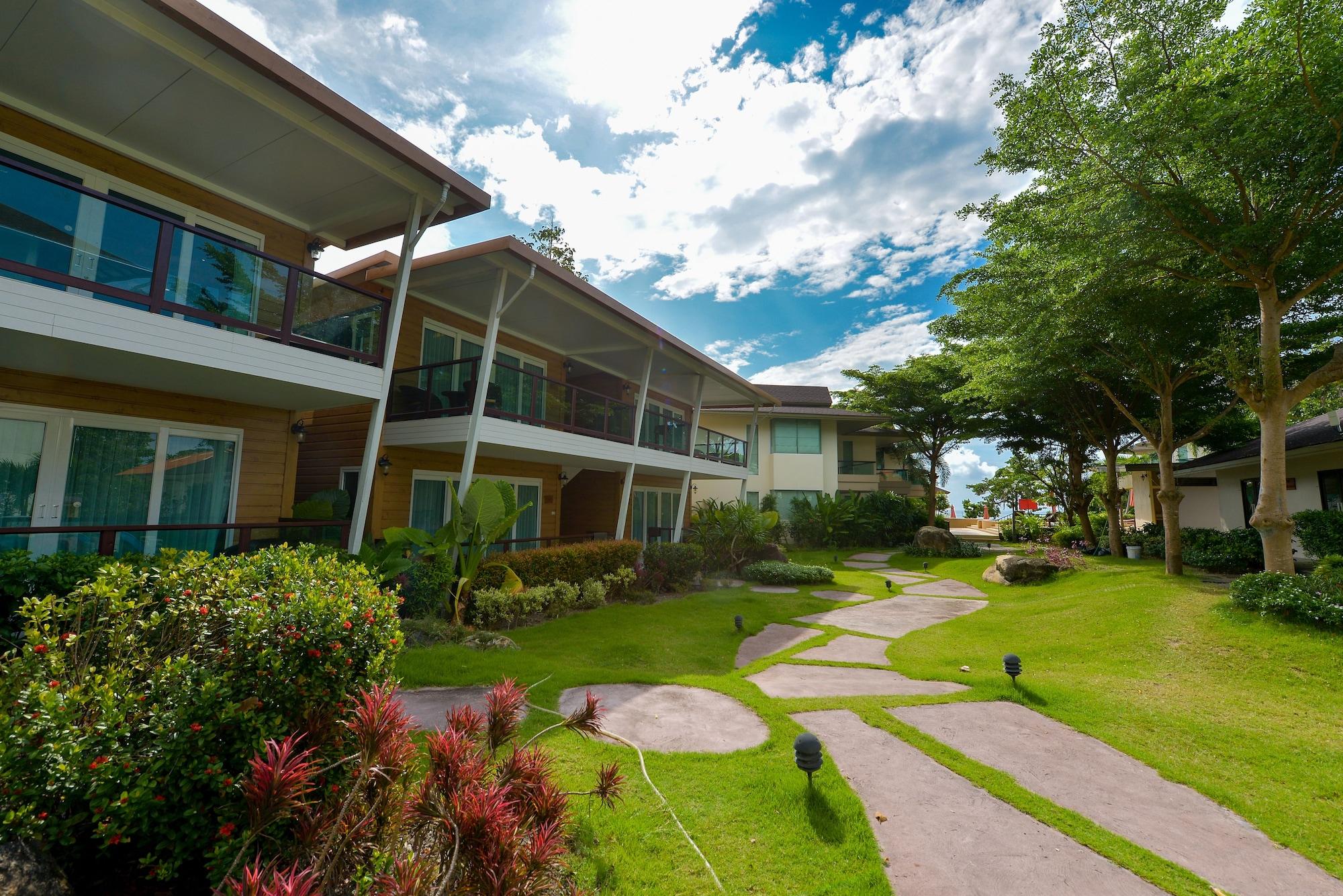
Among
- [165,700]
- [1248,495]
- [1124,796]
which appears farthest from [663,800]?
[1248,495]

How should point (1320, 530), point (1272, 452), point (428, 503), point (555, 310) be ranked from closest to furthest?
point (1272, 452), point (428, 503), point (555, 310), point (1320, 530)

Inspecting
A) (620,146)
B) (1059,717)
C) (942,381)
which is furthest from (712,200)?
(942,381)

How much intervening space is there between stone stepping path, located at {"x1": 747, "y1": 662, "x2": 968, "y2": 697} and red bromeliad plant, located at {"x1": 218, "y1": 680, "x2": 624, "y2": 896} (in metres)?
4.35

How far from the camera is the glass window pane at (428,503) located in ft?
37.6

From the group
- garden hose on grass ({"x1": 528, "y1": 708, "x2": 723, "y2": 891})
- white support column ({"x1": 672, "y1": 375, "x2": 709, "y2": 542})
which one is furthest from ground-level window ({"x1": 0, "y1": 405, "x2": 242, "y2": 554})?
white support column ({"x1": 672, "y1": 375, "x2": 709, "y2": 542})

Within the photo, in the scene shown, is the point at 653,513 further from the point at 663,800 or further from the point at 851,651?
the point at 663,800

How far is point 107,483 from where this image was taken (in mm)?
6984

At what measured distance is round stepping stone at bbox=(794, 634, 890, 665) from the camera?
8367mm

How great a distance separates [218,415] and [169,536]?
186 centimetres

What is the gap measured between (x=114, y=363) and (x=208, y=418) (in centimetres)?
198

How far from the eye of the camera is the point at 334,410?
462 inches

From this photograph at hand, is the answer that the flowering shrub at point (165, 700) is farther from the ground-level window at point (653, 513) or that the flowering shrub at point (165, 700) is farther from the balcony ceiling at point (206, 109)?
the ground-level window at point (653, 513)

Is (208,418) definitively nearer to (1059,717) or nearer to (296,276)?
(296,276)

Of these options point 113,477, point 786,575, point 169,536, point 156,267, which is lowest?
point 786,575
